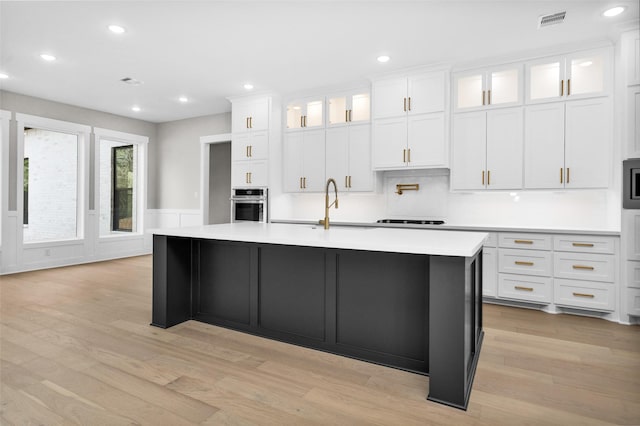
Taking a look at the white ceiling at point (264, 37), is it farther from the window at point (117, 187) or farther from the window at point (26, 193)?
the window at point (117, 187)

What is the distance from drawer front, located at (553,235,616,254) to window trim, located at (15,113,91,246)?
7071 mm

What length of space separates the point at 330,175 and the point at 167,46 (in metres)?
2.55

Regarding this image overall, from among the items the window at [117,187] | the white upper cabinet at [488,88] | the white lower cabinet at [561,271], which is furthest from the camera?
the window at [117,187]

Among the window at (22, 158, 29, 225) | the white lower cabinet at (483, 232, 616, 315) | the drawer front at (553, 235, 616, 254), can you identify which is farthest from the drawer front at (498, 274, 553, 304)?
the window at (22, 158, 29, 225)

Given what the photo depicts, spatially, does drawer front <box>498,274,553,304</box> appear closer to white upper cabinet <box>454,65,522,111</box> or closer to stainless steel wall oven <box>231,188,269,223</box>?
white upper cabinet <box>454,65,522,111</box>

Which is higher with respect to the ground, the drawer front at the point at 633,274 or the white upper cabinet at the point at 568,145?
the white upper cabinet at the point at 568,145

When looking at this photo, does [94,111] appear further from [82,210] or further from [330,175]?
[330,175]

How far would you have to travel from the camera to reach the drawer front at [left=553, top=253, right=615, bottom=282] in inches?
138

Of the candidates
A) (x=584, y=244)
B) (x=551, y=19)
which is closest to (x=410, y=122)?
(x=551, y=19)

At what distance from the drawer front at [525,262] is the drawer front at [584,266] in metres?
0.09

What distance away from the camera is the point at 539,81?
3982 mm

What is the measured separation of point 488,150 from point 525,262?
132 centimetres

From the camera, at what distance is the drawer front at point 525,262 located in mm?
3760

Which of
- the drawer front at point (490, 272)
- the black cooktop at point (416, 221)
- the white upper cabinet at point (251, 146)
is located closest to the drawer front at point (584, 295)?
the drawer front at point (490, 272)
